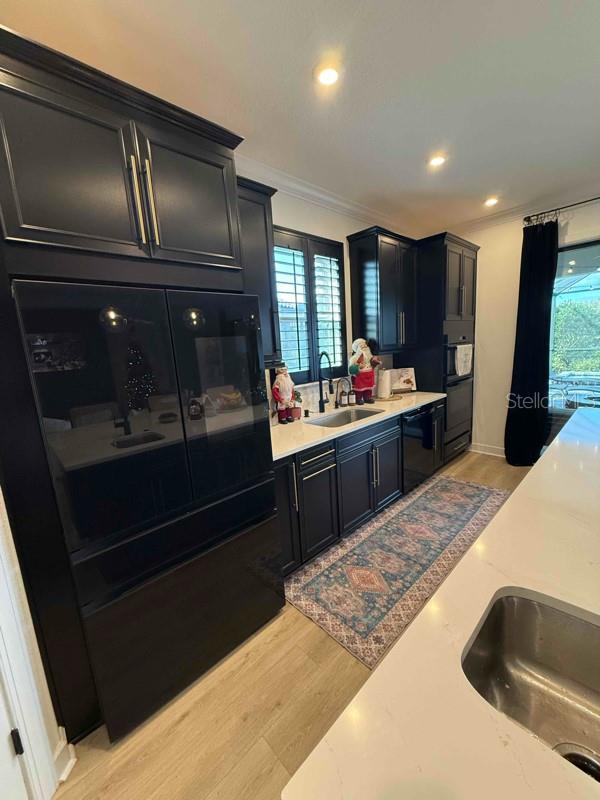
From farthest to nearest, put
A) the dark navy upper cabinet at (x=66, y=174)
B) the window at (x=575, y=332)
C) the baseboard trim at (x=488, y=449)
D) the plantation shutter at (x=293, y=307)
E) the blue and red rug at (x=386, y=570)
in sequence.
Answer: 1. the baseboard trim at (x=488, y=449)
2. the window at (x=575, y=332)
3. the plantation shutter at (x=293, y=307)
4. the blue and red rug at (x=386, y=570)
5. the dark navy upper cabinet at (x=66, y=174)

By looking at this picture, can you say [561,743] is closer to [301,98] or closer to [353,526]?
[353,526]

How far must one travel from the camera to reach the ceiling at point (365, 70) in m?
1.31

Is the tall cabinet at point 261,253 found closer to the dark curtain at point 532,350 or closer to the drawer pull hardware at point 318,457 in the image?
the drawer pull hardware at point 318,457

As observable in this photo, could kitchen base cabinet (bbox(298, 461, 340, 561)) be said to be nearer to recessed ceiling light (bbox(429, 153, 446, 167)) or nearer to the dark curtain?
recessed ceiling light (bbox(429, 153, 446, 167))

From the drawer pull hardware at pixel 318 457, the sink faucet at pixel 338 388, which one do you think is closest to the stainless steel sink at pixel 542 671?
the drawer pull hardware at pixel 318 457

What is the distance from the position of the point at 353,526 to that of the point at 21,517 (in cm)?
209

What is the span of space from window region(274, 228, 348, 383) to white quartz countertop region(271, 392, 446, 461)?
19.9 inches

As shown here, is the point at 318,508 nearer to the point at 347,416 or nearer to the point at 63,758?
the point at 347,416

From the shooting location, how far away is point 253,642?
67.4 inches

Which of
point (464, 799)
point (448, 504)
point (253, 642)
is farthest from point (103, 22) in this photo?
point (448, 504)

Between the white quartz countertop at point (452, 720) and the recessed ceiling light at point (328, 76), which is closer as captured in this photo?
the white quartz countertop at point (452, 720)

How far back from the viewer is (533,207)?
3.39 metres

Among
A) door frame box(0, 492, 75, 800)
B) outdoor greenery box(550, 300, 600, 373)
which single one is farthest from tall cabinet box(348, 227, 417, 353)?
door frame box(0, 492, 75, 800)

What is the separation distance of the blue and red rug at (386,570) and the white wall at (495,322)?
119 centimetres
